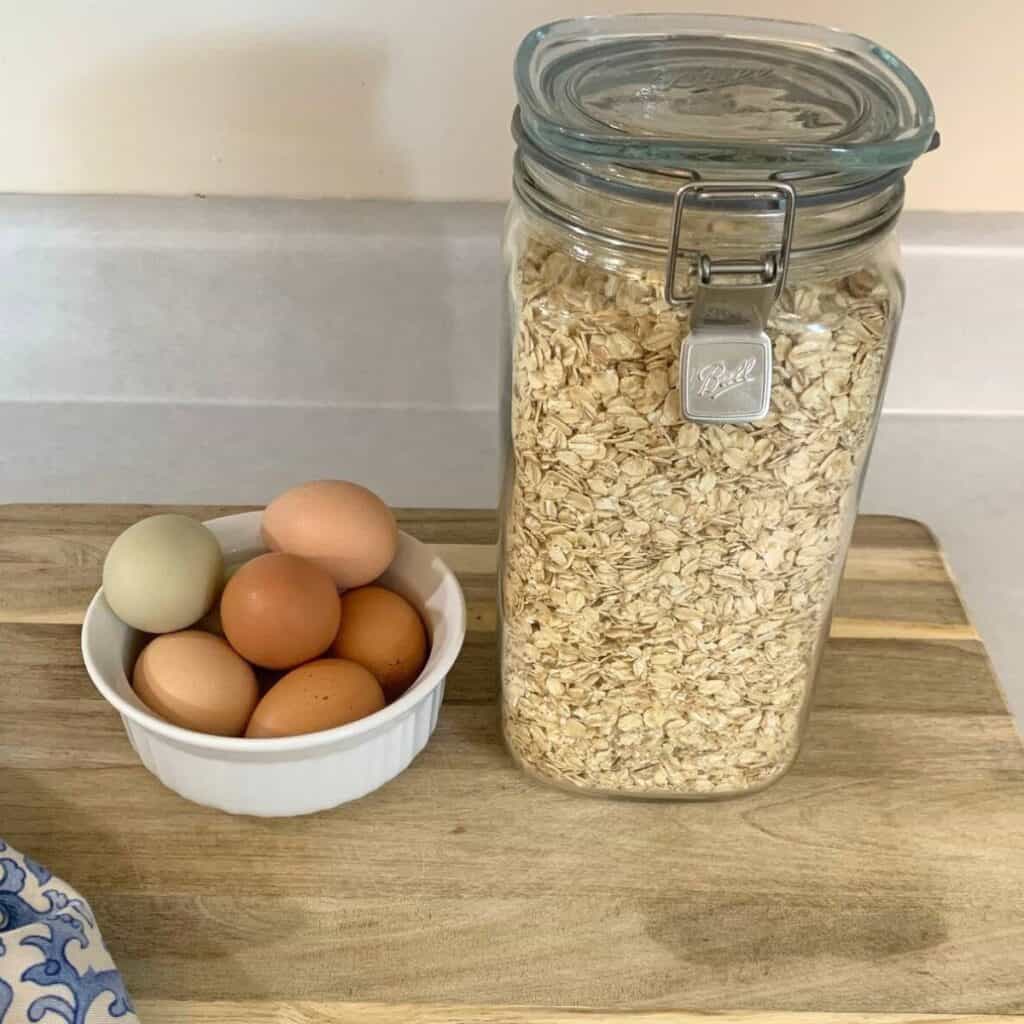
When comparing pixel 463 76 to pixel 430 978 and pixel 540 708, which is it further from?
pixel 430 978

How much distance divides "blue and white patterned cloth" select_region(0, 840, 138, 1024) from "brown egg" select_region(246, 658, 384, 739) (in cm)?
12

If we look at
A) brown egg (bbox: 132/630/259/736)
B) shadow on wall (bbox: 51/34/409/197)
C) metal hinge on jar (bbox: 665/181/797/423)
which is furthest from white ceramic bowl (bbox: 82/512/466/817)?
shadow on wall (bbox: 51/34/409/197)

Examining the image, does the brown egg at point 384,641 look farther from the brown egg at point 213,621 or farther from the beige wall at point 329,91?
the beige wall at point 329,91

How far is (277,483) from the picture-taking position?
0.94 metres

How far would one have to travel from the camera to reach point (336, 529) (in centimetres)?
66

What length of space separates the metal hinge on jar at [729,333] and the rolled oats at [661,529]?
0.02 m

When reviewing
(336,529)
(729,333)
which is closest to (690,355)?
(729,333)

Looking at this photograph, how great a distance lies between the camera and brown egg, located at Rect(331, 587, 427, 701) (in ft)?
2.14

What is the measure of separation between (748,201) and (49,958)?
1.40 ft

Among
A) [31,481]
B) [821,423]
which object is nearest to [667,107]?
[821,423]

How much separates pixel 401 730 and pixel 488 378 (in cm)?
36

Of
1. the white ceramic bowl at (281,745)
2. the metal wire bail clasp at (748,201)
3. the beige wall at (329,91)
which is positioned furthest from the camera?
the beige wall at (329,91)

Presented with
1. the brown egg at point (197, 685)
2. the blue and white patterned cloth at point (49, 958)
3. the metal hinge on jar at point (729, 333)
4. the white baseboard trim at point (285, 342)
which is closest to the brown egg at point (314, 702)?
the brown egg at point (197, 685)

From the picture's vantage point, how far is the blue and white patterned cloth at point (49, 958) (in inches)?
20.1
